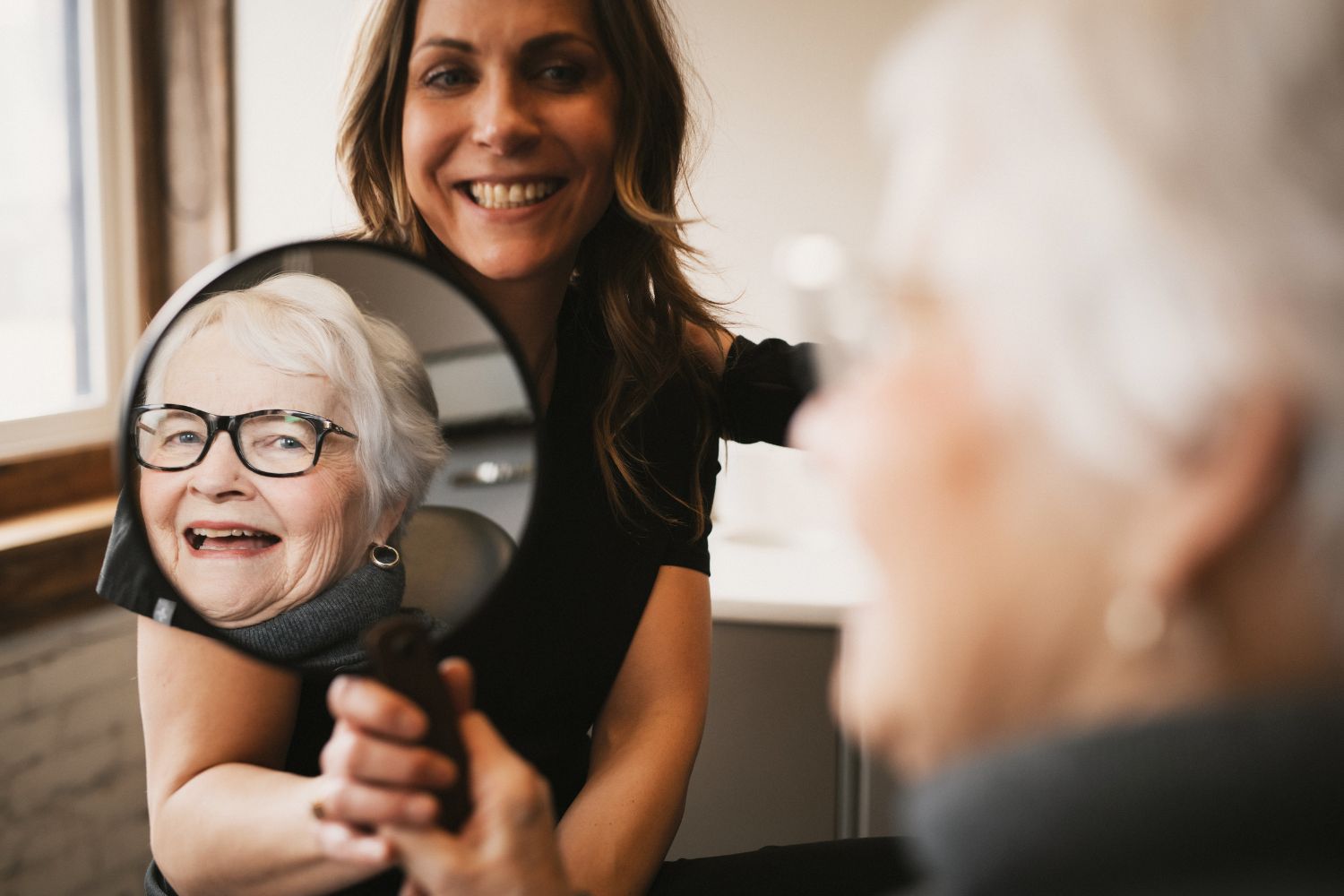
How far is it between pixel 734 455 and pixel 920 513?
5.13 feet

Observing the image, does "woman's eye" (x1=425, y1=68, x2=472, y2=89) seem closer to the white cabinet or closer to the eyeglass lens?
the eyeglass lens

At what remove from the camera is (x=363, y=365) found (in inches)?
31.1

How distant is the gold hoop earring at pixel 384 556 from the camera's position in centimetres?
77

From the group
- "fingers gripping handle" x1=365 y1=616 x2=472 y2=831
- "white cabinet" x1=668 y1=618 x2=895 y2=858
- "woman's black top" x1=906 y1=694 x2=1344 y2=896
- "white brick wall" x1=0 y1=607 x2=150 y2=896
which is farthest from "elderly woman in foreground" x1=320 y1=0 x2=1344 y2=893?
"white brick wall" x1=0 y1=607 x2=150 y2=896

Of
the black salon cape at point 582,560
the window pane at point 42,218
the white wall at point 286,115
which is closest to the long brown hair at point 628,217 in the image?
the black salon cape at point 582,560

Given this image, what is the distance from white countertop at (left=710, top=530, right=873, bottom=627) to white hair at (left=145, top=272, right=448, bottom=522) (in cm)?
79

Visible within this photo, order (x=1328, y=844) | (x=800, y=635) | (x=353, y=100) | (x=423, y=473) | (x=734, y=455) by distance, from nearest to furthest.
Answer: (x=1328, y=844)
(x=423, y=473)
(x=353, y=100)
(x=800, y=635)
(x=734, y=455)

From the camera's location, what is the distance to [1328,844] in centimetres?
42

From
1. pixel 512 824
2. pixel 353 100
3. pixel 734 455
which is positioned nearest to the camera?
pixel 512 824

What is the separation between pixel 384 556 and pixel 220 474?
12 centimetres

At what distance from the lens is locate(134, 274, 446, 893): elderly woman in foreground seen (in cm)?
72

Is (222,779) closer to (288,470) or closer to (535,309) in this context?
(288,470)

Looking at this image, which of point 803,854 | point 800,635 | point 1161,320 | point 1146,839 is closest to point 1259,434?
point 1161,320

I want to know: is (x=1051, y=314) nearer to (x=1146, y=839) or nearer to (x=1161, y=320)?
(x=1161, y=320)
